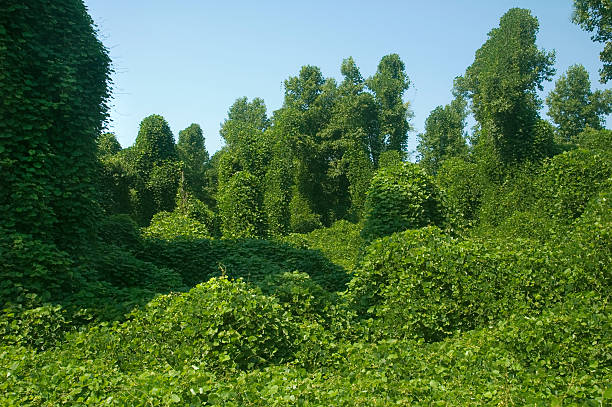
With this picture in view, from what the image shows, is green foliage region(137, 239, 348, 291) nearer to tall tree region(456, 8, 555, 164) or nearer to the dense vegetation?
the dense vegetation

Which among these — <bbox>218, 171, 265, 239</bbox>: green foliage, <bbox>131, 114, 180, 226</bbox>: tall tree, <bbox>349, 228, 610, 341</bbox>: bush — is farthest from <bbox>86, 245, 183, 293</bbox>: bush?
<bbox>131, 114, 180, 226</bbox>: tall tree

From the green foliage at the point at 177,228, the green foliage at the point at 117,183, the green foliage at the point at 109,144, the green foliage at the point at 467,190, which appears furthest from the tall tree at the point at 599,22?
the green foliage at the point at 109,144

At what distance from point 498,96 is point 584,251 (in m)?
13.7

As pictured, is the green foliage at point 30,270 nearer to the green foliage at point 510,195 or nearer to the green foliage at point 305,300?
the green foliage at point 305,300

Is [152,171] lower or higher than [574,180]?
higher

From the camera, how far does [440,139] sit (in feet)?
105

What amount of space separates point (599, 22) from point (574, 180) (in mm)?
6322

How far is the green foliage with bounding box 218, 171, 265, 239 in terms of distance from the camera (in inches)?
665

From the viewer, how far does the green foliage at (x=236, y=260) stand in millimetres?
10000

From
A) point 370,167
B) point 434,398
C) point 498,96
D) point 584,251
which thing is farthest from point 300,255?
point 370,167

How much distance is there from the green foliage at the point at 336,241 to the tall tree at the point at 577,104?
881 inches

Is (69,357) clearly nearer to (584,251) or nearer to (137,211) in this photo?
(584,251)

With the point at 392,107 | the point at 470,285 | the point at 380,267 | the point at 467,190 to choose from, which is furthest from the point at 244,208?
the point at 392,107

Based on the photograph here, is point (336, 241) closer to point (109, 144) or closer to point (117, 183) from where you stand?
point (117, 183)
